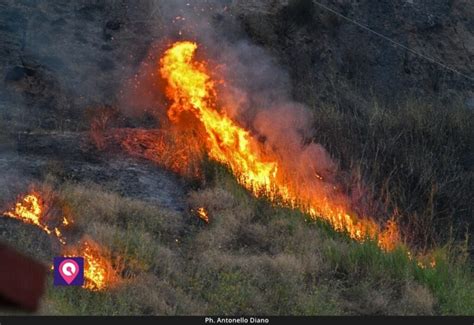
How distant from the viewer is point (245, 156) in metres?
14.3

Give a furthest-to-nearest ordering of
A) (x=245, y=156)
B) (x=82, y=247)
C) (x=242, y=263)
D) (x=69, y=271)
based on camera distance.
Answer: (x=245, y=156)
(x=242, y=263)
(x=82, y=247)
(x=69, y=271)

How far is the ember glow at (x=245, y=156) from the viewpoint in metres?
12.1

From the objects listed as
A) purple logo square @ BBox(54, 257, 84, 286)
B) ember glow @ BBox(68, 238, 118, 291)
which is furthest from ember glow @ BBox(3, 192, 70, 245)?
purple logo square @ BBox(54, 257, 84, 286)

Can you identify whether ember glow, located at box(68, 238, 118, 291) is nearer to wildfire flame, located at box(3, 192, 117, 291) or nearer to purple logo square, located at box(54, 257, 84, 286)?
wildfire flame, located at box(3, 192, 117, 291)

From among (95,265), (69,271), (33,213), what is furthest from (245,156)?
(69,271)

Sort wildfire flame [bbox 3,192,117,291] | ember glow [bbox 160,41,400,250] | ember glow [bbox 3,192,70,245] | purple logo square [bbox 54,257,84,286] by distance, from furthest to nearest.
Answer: ember glow [bbox 160,41,400,250] → ember glow [bbox 3,192,70,245] → wildfire flame [bbox 3,192,117,291] → purple logo square [bbox 54,257,84,286]

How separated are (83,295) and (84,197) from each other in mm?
2576

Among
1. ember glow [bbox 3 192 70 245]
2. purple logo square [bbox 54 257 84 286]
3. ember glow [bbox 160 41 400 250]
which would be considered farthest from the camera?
ember glow [bbox 160 41 400 250]

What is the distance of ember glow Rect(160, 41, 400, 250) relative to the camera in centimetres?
1211

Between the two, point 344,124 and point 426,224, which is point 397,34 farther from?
point 426,224

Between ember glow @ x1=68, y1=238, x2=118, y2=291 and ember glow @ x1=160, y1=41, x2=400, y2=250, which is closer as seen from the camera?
ember glow @ x1=68, y1=238, x2=118, y2=291

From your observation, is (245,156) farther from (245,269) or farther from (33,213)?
(33,213)

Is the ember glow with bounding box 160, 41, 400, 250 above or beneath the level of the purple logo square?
beneath

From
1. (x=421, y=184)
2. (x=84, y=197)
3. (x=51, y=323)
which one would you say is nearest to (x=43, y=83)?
(x=84, y=197)
